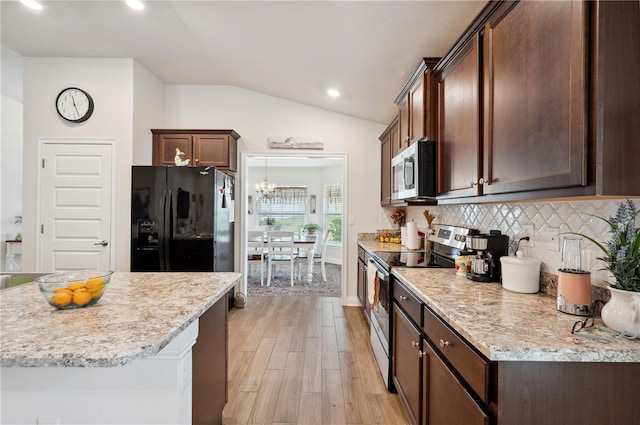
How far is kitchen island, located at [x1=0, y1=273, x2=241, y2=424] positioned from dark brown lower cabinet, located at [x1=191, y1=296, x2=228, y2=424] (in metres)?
0.13

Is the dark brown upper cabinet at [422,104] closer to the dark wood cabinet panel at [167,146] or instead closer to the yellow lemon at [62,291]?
the yellow lemon at [62,291]

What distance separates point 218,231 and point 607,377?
3238 millimetres

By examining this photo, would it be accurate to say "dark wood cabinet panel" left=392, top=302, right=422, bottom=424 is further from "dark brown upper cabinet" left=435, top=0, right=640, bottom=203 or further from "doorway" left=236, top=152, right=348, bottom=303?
"doorway" left=236, top=152, right=348, bottom=303

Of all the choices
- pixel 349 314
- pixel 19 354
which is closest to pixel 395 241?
pixel 349 314

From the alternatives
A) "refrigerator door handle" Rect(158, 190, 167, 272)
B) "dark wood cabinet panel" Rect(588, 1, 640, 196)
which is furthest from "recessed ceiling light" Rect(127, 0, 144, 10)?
"dark wood cabinet panel" Rect(588, 1, 640, 196)

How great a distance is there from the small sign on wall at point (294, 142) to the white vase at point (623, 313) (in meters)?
3.59

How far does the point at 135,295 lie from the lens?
1.41 meters

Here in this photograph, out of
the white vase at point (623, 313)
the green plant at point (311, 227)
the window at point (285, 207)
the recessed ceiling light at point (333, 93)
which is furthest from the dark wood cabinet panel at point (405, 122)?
the window at point (285, 207)

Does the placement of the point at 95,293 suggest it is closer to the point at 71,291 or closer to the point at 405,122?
the point at 71,291

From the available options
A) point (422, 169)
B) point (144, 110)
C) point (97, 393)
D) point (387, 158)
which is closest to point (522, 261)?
point (422, 169)

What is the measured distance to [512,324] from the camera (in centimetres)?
108

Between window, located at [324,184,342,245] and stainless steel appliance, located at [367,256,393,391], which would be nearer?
stainless steel appliance, located at [367,256,393,391]

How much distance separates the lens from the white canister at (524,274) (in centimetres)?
149

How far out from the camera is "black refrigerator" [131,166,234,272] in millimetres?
3258
